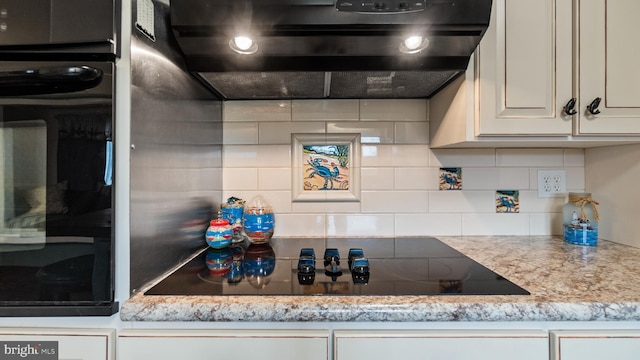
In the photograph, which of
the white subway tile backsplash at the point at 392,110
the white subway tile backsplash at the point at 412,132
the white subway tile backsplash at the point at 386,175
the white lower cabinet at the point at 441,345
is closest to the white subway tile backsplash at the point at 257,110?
the white subway tile backsplash at the point at 386,175

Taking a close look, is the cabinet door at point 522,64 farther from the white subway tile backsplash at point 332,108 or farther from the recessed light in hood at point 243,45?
the recessed light in hood at point 243,45

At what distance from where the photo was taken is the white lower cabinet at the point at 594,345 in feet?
2.04

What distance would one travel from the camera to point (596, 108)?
0.91 meters

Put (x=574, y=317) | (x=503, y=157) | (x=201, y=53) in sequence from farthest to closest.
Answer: (x=503, y=157), (x=201, y=53), (x=574, y=317)

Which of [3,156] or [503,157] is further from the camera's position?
[503,157]

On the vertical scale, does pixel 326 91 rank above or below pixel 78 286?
above

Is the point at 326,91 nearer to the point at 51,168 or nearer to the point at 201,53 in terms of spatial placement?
the point at 201,53

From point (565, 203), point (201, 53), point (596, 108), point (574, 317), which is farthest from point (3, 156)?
point (565, 203)

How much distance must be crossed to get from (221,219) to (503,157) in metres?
1.12

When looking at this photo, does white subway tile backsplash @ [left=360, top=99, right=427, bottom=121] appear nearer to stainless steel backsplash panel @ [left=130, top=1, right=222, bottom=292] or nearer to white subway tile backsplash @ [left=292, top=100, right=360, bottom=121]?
white subway tile backsplash @ [left=292, top=100, right=360, bottom=121]

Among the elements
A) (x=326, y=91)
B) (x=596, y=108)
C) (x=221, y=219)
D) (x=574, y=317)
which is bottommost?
(x=574, y=317)

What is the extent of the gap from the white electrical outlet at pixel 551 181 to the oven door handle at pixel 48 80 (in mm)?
1495

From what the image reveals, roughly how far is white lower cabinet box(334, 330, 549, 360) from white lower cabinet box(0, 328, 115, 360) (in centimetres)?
47

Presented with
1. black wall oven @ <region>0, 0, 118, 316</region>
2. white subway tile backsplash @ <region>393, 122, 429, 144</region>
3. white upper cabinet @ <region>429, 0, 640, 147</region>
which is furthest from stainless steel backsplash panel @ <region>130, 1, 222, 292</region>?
white upper cabinet @ <region>429, 0, 640, 147</region>
